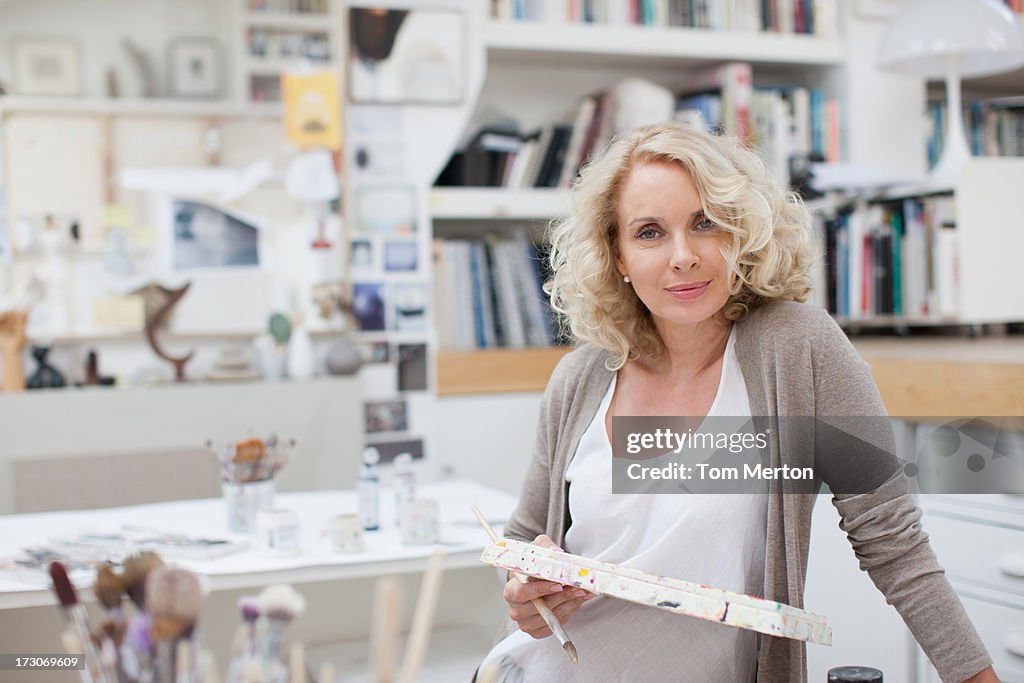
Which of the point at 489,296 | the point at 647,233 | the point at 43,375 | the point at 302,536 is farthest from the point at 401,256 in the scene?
the point at 647,233

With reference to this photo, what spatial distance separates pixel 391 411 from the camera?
343 cm

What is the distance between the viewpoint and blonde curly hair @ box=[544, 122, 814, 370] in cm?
141

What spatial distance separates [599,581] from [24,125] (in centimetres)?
283

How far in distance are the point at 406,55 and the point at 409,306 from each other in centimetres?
86

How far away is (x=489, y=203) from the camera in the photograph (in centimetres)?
343

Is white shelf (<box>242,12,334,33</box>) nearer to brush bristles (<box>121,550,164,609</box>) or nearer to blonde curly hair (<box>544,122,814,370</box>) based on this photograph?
blonde curly hair (<box>544,122,814,370</box>)

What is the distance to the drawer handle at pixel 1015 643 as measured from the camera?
1.98 meters

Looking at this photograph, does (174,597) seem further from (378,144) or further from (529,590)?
(378,144)

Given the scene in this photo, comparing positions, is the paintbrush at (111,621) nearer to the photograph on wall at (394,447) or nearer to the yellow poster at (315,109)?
the photograph on wall at (394,447)

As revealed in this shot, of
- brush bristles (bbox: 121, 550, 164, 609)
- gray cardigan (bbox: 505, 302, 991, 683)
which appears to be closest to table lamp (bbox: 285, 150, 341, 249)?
gray cardigan (bbox: 505, 302, 991, 683)

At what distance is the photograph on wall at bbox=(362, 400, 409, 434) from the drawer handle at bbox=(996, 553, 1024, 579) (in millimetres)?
1968

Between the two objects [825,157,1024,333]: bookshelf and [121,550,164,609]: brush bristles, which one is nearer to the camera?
[121,550,164,609]: brush bristles

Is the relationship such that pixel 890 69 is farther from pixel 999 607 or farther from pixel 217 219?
pixel 217 219

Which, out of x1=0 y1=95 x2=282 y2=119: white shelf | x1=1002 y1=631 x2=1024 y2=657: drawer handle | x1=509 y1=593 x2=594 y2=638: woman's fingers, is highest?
x1=0 y1=95 x2=282 y2=119: white shelf
